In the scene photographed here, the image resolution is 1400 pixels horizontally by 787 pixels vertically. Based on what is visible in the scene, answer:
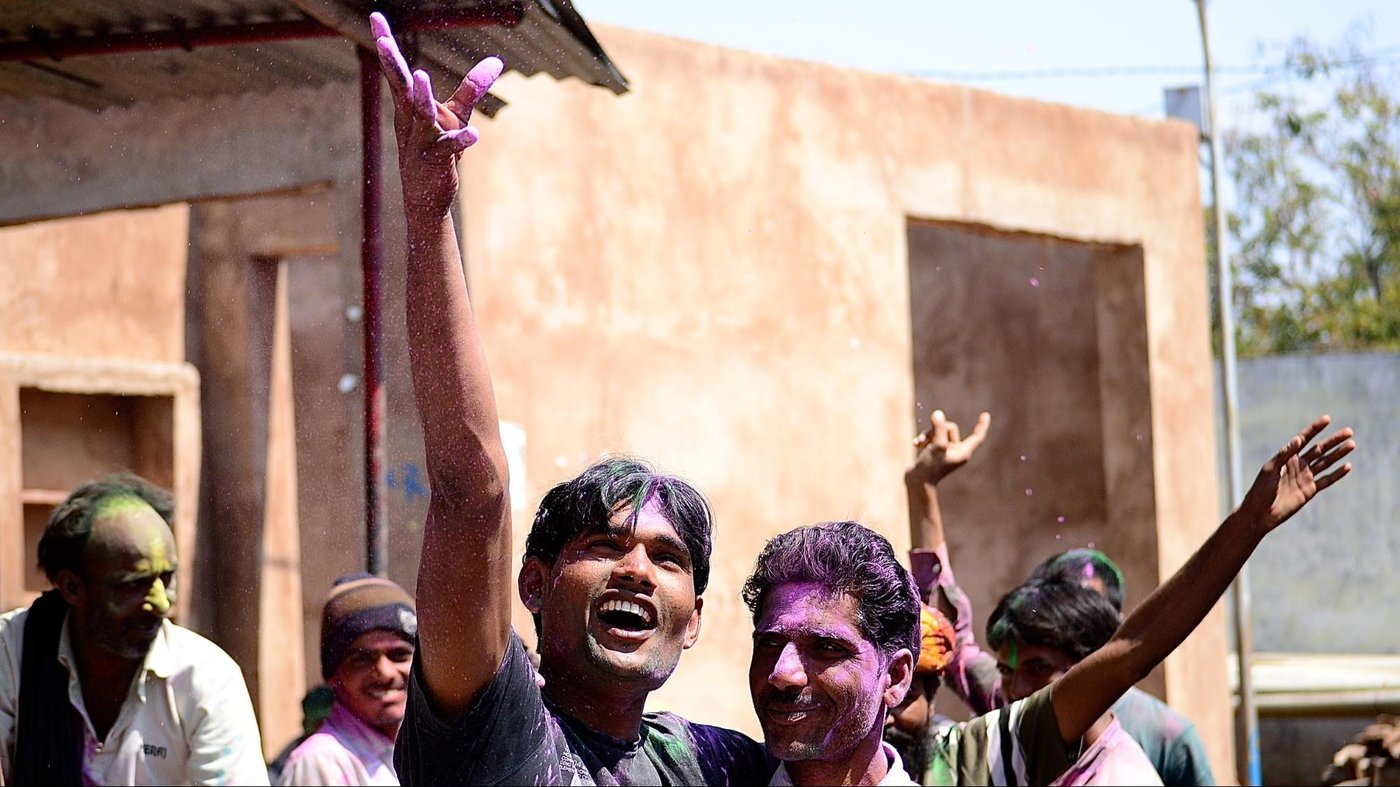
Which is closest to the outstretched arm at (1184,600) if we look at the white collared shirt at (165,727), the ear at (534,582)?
the ear at (534,582)

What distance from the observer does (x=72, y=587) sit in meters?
3.87

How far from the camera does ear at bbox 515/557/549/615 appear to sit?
8.32ft

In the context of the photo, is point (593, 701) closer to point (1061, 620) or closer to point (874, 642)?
point (874, 642)

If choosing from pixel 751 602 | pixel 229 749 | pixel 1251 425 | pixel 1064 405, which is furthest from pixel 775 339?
pixel 1251 425

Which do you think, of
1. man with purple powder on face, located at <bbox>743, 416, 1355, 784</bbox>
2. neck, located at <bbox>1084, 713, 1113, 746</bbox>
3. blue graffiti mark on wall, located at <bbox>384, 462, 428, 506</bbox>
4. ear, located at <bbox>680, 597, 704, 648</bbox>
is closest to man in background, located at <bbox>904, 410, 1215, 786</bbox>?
neck, located at <bbox>1084, 713, 1113, 746</bbox>

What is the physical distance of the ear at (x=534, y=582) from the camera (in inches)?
99.8

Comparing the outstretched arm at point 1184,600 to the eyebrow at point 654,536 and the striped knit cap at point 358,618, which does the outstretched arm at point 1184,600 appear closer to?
the eyebrow at point 654,536

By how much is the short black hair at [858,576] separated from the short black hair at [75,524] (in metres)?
1.75

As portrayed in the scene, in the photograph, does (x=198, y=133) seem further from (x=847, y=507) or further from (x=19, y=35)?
(x=847, y=507)

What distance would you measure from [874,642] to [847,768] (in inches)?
8.1

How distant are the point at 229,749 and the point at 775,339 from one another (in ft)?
13.3

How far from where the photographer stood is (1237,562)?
3.17 m

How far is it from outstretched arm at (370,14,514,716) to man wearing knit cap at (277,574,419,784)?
6.30ft

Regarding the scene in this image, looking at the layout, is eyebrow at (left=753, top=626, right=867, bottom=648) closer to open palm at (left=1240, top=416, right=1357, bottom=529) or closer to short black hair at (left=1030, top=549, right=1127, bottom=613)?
open palm at (left=1240, top=416, right=1357, bottom=529)
